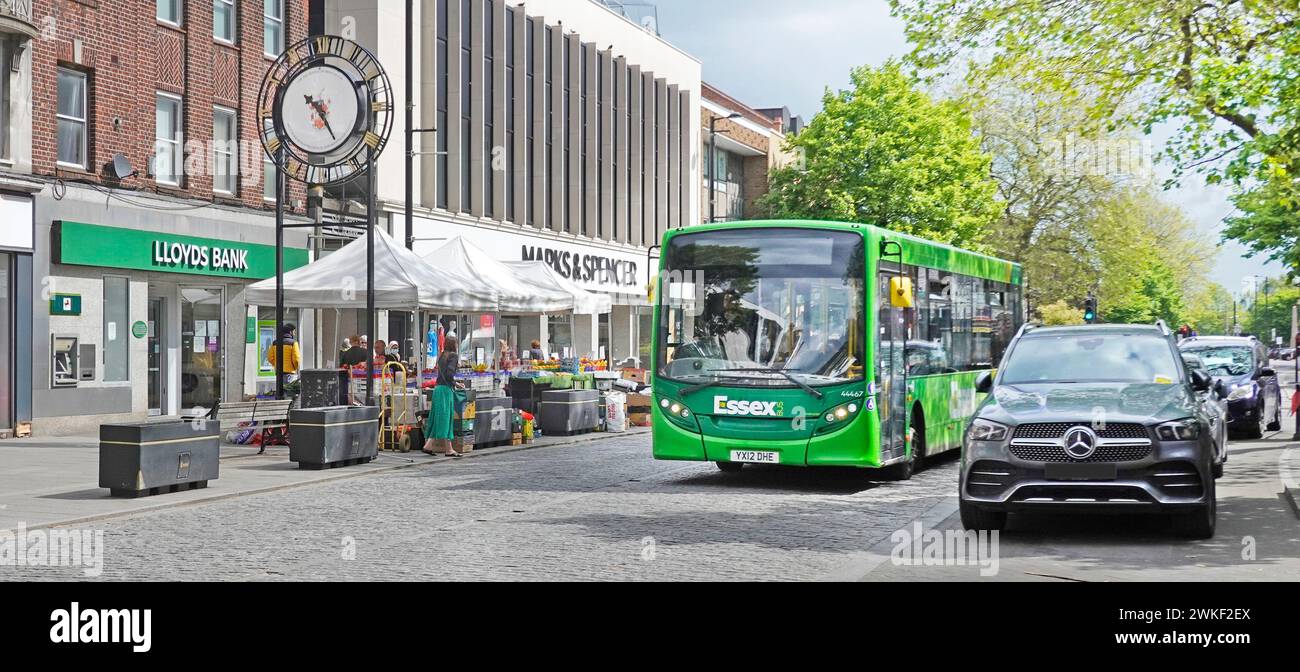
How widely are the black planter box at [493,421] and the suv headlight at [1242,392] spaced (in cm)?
1183

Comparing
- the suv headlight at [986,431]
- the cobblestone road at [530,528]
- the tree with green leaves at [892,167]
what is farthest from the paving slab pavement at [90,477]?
the tree with green leaves at [892,167]

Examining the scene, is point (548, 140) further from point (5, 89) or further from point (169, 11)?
point (5, 89)

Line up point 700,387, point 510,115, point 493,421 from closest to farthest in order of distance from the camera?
1. point 700,387
2. point 493,421
3. point 510,115

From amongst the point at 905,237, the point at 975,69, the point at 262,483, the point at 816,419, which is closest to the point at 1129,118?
the point at 975,69

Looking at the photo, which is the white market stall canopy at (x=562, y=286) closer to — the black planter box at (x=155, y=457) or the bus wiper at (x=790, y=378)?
the bus wiper at (x=790, y=378)

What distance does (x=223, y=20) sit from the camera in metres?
27.9

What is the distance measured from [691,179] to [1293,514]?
1764 inches

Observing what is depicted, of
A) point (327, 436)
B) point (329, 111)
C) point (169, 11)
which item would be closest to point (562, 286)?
point (329, 111)

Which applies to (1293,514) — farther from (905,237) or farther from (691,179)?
(691,179)

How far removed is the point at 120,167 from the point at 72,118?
1.13 metres

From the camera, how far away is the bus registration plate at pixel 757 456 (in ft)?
48.5

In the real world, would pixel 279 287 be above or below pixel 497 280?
below

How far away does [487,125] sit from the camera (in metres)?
39.1
